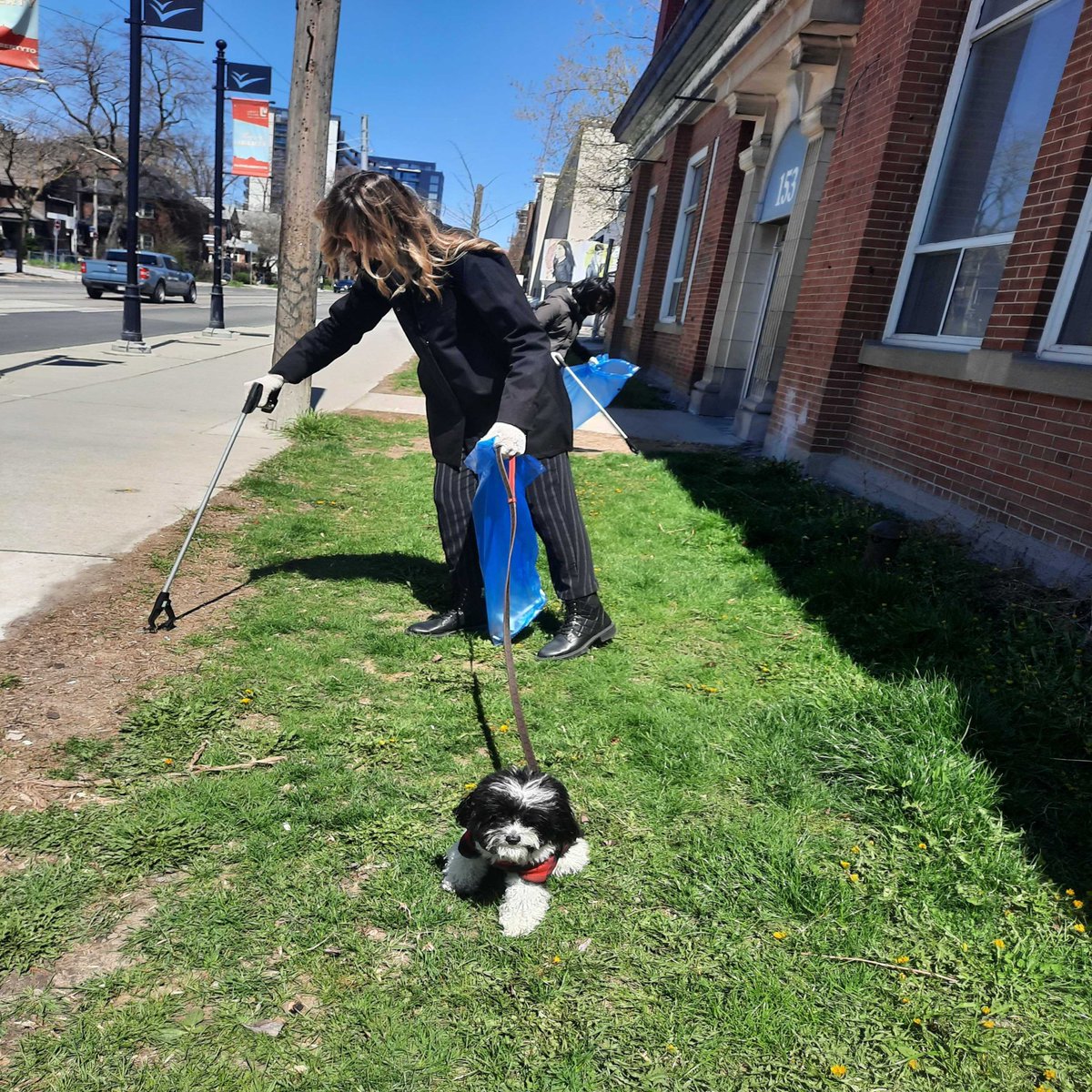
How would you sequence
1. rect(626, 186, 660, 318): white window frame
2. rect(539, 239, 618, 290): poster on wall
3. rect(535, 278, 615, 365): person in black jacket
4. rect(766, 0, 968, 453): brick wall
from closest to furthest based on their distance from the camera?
1. rect(766, 0, 968, 453): brick wall
2. rect(535, 278, 615, 365): person in black jacket
3. rect(539, 239, 618, 290): poster on wall
4. rect(626, 186, 660, 318): white window frame

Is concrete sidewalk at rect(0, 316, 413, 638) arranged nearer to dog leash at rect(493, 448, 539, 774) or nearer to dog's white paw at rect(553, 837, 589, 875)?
dog leash at rect(493, 448, 539, 774)

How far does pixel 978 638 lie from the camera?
3795 millimetres

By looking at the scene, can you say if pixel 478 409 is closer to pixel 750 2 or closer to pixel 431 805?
pixel 431 805

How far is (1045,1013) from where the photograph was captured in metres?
2.04

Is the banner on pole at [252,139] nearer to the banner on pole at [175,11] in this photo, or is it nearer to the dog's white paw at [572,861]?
the banner on pole at [175,11]

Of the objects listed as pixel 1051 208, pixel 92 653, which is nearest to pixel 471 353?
pixel 92 653

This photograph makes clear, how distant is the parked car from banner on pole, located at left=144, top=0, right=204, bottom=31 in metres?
16.2

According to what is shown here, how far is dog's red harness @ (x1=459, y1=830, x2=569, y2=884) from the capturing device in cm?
214

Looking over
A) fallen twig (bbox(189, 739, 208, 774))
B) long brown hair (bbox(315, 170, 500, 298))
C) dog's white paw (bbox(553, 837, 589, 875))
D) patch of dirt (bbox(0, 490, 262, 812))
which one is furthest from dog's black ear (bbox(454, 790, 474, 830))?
long brown hair (bbox(315, 170, 500, 298))

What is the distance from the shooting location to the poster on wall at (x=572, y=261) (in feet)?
37.3

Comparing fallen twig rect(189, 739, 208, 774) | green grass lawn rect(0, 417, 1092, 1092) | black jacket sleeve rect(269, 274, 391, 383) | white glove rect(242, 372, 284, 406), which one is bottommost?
fallen twig rect(189, 739, 208, 774)

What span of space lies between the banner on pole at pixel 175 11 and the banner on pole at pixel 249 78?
→ 5984 millimetres

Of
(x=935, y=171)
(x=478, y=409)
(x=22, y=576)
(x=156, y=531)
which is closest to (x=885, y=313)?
(x=935, y=171)

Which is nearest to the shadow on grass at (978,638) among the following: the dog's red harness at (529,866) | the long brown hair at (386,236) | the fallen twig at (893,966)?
the fallen twig at (893,966)
